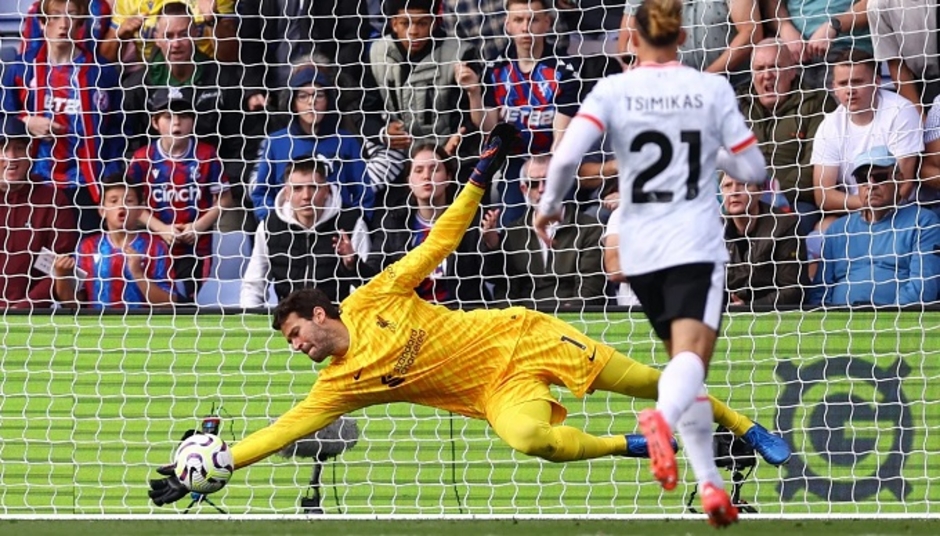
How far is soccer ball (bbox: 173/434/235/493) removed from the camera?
7.95 m

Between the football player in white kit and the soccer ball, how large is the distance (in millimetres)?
2548

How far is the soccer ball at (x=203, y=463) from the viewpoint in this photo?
26.1 feet

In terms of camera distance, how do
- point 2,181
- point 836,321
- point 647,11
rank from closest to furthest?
point 647,11 → point 836,321 → point 2,181

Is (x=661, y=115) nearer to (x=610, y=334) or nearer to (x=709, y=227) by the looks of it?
(x=709, y=227)

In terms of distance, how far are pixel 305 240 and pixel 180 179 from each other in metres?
1.02

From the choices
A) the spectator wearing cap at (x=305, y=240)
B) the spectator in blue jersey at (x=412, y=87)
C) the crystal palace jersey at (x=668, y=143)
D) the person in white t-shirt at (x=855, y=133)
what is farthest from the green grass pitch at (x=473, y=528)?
the crystal palace jersey at (x=668, y=143)

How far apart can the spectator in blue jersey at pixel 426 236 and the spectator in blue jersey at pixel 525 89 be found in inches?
13.6

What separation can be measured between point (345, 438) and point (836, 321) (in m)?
2.96

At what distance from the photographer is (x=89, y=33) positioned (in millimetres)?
11109

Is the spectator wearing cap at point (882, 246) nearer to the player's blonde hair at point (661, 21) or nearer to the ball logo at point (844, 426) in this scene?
the ball logo at point (844, 426)

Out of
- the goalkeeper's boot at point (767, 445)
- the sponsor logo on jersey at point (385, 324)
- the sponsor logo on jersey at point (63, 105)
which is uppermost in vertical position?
the sponsor logo on jersey at point (63, 105)

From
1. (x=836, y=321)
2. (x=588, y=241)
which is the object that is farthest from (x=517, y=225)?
(x=836, y=321)

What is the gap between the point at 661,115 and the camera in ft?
20.3

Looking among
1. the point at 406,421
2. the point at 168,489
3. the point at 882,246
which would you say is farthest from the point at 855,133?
the point at 168,489
